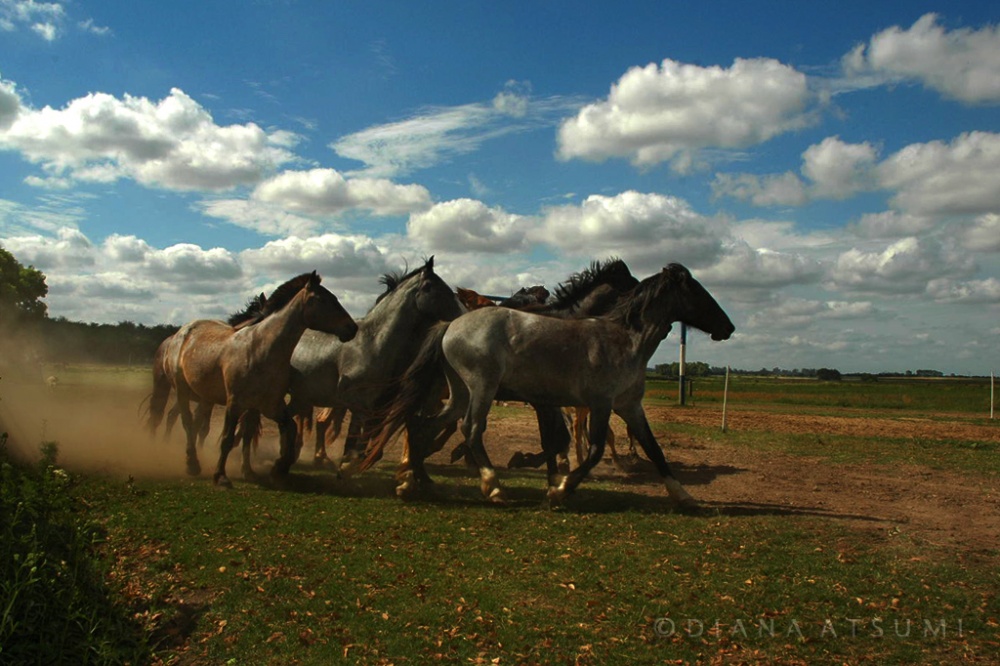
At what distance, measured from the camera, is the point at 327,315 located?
10383 mm

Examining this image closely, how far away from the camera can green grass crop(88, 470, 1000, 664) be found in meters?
4.88

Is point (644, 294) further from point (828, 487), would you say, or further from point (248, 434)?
point (248, 434)

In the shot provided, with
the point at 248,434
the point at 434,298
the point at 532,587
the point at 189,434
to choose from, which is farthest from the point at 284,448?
the point at 532,587

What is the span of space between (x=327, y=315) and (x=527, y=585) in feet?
18.6

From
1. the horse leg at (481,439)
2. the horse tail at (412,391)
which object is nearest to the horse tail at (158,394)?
the horse tail at (412,391)

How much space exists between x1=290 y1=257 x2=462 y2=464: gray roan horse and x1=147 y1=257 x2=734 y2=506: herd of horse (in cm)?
2

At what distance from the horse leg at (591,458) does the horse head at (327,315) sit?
146 inches

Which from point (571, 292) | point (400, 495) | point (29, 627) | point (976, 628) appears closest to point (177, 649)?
point (29, 627)

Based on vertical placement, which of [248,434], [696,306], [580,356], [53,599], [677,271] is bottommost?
[53,599]

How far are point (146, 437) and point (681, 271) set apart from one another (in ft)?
36.1

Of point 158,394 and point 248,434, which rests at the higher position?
point 158,394

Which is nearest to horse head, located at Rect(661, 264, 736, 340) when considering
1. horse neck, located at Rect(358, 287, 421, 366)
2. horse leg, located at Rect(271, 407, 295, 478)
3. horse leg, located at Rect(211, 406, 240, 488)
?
horse neck, located at Rect(358, 287, 421, 366)

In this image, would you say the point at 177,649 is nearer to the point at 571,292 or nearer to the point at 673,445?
the point at 571,292

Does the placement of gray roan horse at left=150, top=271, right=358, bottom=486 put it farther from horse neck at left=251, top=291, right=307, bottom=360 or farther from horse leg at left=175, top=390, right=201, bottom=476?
horse leg at left=175, top=390, right=201, bottom=476
